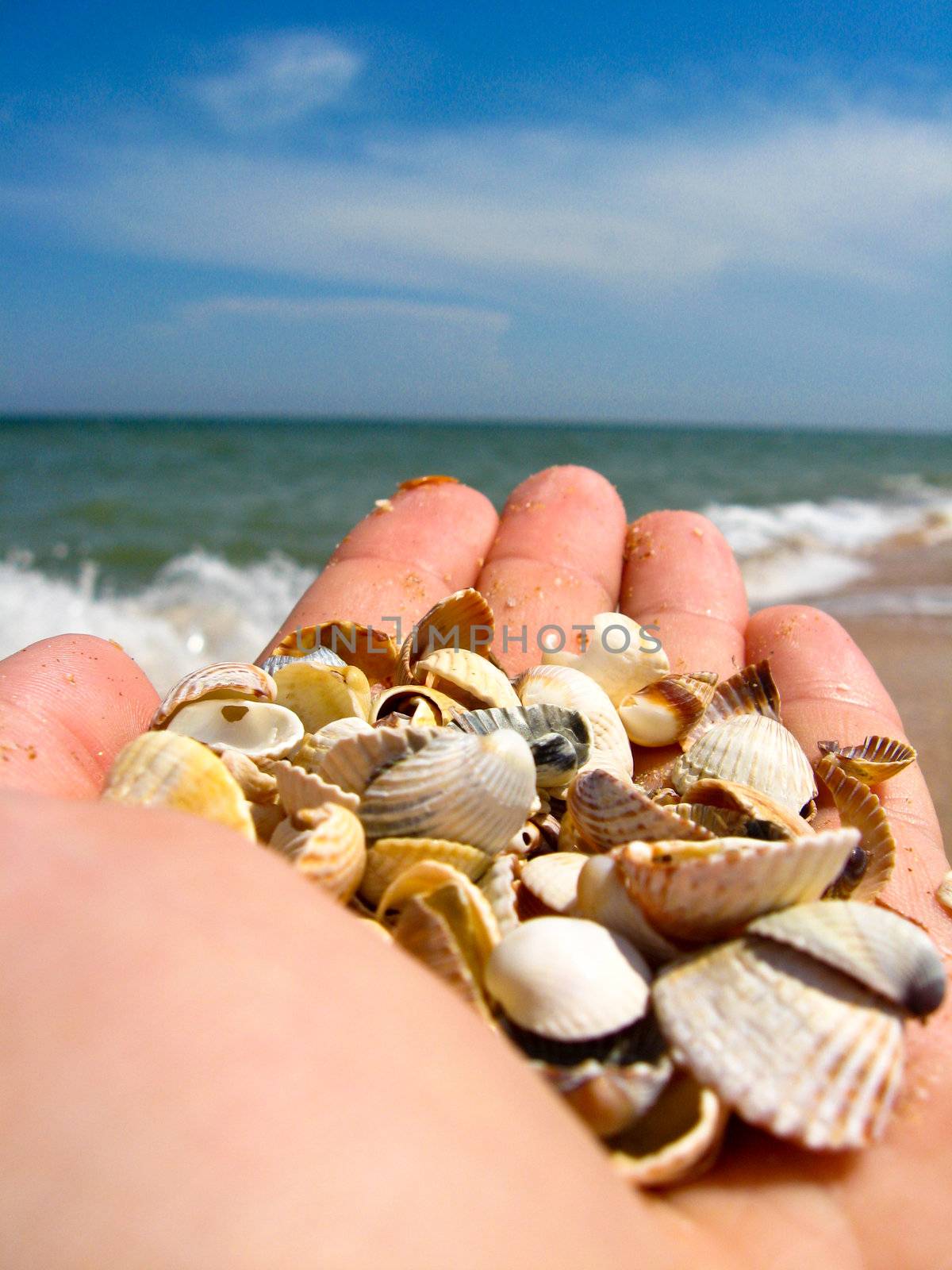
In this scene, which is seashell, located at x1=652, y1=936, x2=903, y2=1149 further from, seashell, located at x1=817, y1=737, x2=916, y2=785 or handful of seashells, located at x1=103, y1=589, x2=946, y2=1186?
seashell, located at x1=817, y1=737, x2=916, y2=785

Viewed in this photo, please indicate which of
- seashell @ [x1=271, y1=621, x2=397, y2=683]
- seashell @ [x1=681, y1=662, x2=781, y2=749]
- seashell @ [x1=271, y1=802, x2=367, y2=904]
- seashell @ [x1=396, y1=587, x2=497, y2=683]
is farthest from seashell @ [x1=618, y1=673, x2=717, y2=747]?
seashell @ [x1=271, y1=802, x2=367, y2=904]

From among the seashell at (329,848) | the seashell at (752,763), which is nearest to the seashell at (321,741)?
the seashell at (329,848)

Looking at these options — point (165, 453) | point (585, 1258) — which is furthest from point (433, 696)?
point (165, 453)

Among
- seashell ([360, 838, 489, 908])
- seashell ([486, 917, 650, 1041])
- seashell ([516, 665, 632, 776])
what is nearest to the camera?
seashell ([486, 917, 650, 1041])

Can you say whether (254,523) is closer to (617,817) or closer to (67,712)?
(67,712)

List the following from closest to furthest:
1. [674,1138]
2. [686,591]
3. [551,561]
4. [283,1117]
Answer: [283,1117] < [674,1138] < [686,591] < [551,561]

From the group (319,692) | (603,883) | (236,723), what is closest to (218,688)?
(236,723)

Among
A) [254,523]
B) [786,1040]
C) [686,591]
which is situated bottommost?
[254,523]
